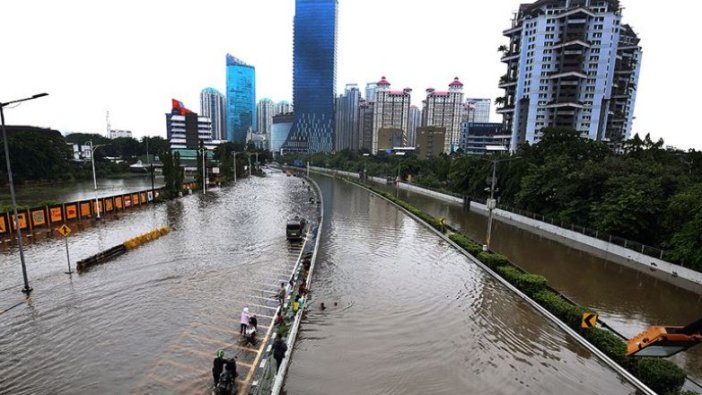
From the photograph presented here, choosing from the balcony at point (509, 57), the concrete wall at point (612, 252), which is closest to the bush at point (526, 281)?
the concrete wall at point (612, 252)

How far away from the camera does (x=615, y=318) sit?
17406mm

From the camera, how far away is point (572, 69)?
8838cm

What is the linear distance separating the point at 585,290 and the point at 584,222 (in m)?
13.3

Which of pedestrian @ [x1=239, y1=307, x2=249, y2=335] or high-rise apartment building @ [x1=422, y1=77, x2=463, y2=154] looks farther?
high-rise apartment building @ [x1=422, y1=77, x2=463, y2=154]

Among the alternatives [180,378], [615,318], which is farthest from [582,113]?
[180,378]

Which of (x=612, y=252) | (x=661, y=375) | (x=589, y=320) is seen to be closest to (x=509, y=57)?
(x=612, y=252)

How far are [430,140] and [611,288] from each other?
490 ft

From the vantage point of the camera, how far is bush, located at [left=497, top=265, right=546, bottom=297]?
18641 millimetres

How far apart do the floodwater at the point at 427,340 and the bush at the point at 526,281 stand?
2.51 feet

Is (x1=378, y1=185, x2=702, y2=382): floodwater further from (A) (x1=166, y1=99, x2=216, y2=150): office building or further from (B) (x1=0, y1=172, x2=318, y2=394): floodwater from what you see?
(A) (x1=166, y1=99, x2=216, y2=150): office building

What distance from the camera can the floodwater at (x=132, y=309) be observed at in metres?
11.1

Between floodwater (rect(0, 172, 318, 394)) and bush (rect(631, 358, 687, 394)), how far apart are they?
12.9 meters

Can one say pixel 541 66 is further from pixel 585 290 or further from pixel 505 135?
pixel 585 290

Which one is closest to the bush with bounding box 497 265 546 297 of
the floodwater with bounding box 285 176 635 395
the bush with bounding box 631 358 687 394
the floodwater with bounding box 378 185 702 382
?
the floodwater with bounding box 285 176 635 395
